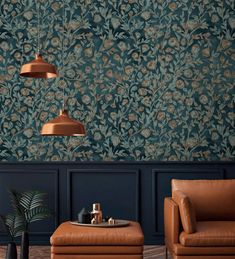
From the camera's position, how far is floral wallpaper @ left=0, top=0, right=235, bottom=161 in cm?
646

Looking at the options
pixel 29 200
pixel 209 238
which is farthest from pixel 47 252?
pixel 209 238

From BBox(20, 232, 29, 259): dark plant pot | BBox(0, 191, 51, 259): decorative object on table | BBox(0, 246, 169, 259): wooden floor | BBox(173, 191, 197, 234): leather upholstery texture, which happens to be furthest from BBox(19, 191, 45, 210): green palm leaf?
BBox(173, 191, 197, 234): leather upholstery texture

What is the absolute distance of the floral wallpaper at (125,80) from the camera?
255 inches

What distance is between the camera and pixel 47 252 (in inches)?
238

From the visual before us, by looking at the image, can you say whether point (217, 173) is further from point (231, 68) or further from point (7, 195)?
point (7, 195)

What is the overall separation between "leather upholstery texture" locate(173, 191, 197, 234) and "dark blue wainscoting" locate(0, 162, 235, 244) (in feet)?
4.78

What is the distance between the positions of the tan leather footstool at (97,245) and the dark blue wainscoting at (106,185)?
1798 mm

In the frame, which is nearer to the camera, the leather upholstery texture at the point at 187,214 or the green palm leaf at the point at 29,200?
the leather upholstery texture at the point at 187,214

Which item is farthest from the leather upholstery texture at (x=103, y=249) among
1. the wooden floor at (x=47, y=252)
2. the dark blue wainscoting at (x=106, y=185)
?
the dark blue wainscoting at (x=106, y=185)

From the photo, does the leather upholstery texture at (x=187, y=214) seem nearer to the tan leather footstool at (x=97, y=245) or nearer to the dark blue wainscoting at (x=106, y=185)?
the tan leather footstool at (x=97, y=245)

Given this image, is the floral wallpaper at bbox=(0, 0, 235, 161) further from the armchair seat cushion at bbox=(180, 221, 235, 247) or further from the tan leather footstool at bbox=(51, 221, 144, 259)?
the tan leather footstool at bbox=(51, 221, 144, 259)

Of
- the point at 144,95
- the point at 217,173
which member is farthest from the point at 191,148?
the point at 144,95

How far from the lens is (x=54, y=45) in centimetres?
649

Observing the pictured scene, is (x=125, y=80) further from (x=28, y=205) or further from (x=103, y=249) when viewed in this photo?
(x=103, y=249)
